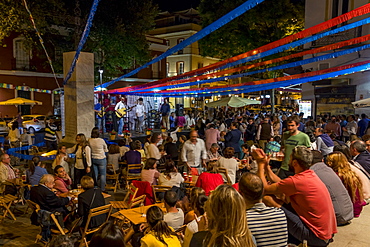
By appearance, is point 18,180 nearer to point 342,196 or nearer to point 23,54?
point 342,196

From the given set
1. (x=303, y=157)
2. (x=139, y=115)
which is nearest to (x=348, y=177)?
(x=303, y=157)

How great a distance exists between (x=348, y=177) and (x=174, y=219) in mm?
→ 2762

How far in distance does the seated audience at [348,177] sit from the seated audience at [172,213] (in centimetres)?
258

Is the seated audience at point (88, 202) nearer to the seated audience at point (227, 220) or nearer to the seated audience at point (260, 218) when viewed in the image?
the seated audience at point (260, 218)

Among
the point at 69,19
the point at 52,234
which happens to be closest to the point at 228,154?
the point at 52,234

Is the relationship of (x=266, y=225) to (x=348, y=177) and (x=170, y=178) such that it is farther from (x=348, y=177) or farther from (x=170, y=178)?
(x=170, y=178)

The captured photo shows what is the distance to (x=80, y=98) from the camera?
28.0 feet

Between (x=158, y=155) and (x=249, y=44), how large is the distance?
12524 mm

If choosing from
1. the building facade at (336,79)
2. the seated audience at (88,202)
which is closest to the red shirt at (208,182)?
the seated audience at (88,202)

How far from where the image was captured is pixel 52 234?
4734 mm

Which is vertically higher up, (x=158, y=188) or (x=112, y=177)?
(x=158, y=188)

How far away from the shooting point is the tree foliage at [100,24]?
13656mm

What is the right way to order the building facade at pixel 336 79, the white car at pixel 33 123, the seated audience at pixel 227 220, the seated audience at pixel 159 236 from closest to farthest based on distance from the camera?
the seated audience at pixel 227 220 → the seated audience at pixel 159 236 → the building facade at pixel 336 79 → the white car at pixel 33 123

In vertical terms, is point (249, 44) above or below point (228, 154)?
above
